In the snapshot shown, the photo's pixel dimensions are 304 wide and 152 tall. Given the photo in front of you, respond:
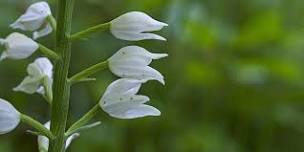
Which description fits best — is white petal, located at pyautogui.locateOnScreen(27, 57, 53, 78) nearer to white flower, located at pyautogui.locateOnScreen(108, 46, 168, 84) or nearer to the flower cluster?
the flower cluster

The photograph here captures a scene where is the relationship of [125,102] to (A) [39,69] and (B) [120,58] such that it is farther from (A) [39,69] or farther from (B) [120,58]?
(A) [39,69]

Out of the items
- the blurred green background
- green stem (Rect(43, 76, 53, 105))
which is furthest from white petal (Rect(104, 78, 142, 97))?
the blurred green background

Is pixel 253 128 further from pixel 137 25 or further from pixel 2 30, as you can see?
pixel 137 25

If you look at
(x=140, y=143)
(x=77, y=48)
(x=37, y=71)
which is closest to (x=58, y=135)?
(x=37, y=71)

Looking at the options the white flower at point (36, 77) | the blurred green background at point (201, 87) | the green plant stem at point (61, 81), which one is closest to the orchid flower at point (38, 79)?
the white flower at point (36, 77)

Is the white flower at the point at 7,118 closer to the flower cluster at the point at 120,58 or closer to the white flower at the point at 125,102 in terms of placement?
the flower cluster at the point at 120,58

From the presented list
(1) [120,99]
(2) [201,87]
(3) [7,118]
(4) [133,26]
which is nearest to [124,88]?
(1) [120,99]
